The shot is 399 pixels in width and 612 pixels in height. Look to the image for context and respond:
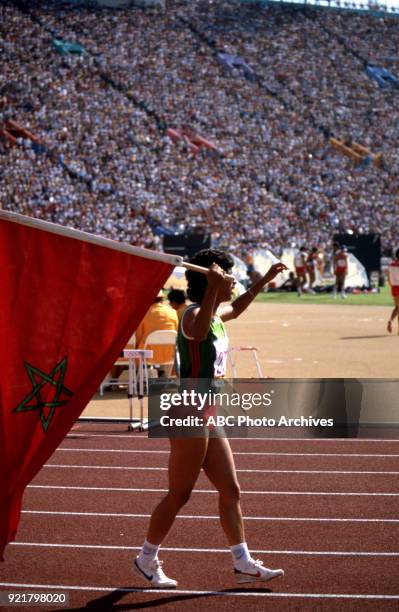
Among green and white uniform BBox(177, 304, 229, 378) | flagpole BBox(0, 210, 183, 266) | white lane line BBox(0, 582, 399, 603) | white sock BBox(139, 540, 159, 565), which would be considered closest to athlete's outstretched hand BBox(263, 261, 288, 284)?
green and white uniform BBox(177, 304, 229, 378)

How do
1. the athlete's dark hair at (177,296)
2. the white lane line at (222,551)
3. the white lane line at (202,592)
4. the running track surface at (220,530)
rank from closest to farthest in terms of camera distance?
the white lane line at (202,592) → the running track surface at (220,530) → the white lane line at (222,551) → the athlete's dark hair at (177,296)

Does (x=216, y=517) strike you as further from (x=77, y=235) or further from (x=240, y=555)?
(x=77, y=235)

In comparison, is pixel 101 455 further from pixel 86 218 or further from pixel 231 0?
pixel 231 0

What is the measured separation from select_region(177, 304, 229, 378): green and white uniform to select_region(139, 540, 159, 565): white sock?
32.7 inches

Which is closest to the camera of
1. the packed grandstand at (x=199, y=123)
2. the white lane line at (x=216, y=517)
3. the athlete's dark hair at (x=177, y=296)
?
the white lane line at (x=216, y=517)

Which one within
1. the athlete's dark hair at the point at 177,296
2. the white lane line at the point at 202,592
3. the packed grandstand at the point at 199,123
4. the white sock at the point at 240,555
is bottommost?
the white lane line at the point at 202,592

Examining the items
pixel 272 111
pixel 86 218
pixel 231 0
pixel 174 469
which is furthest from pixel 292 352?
pixel 231 0

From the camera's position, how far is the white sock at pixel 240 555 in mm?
5395

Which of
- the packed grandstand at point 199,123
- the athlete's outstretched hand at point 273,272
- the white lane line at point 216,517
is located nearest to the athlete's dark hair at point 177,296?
the white lane line at point 216,517

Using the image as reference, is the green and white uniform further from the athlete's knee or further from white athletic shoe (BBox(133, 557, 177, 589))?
white athletic shoe (BBox(133, 557, 177, 589))

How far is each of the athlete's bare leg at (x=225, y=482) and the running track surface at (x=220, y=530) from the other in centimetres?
34

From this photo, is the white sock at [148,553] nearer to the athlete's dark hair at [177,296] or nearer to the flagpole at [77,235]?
the flagpole at [77,235]

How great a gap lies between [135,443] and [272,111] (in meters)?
49.4

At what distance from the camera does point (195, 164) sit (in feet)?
166
